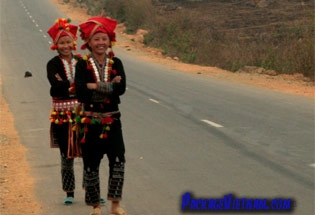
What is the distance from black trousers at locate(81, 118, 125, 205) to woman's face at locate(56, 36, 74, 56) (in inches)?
44.7

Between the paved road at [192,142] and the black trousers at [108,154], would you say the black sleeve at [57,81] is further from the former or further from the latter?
the paved road at [192,142]

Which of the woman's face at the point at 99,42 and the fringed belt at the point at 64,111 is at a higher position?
the woman's face at the point at 99,42

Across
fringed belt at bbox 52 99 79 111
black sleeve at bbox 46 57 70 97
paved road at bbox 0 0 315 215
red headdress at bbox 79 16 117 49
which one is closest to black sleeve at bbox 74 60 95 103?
red headdress at bbox 79 16 117 49

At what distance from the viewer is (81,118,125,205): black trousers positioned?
637 centimetres

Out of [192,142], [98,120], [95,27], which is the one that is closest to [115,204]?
[98,120]

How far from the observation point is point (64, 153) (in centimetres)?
722

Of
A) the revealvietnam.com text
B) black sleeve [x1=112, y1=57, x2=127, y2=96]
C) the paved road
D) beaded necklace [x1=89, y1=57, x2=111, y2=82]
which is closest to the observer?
black sleeve [x1=112, y1=57, x2=127, y2=96]

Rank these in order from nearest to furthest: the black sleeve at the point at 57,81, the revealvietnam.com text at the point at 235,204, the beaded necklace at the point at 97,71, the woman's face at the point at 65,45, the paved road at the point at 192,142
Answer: the beaded necklace at the point at 97,71, the revealvietnam.com text at the point at 235,204, the black sleeve at the point at 57,81, the woman's face at the point at 65,45, the paved road at the point at 192,142

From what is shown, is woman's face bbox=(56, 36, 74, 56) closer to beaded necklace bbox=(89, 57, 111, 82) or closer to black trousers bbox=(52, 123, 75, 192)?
black trousers bbox=(52, 123, 75, 192)

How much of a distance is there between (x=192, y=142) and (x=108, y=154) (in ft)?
15.3

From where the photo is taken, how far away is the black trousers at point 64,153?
7191 millimetres

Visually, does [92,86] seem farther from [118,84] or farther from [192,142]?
[192,142]

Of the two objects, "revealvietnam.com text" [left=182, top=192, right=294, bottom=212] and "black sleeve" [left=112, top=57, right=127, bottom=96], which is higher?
"black sleeve" [left=112, top=57, right=127, bottom=96]

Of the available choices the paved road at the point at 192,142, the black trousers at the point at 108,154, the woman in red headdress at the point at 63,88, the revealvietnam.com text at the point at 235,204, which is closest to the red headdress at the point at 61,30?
the woman in red headdress at the point at 63,88
